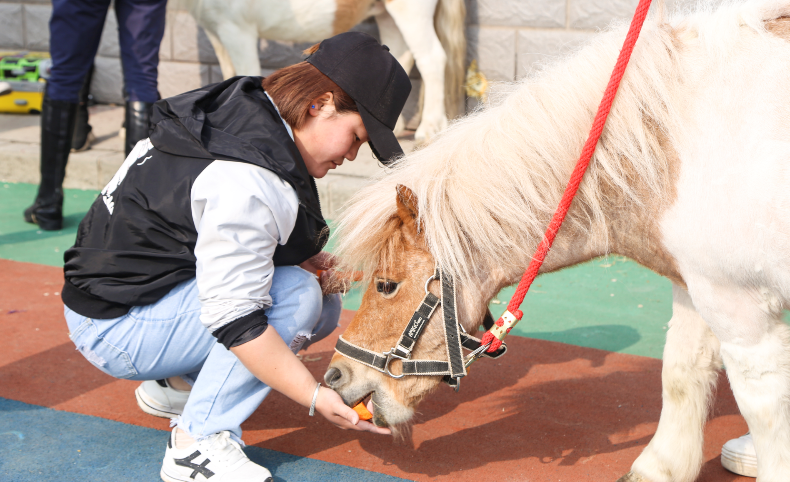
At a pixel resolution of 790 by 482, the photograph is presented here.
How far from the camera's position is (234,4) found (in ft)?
16.8

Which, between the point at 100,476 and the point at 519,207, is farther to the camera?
the point at 100,476

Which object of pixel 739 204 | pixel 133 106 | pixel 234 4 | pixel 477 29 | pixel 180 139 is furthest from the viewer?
pixel 477 29

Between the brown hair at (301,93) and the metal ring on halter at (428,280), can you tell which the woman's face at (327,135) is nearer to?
the brown hair at (301,93)

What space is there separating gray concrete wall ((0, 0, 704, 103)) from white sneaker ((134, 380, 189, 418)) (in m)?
3.33

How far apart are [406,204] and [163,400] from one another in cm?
124

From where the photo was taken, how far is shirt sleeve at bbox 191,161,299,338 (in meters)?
1.76

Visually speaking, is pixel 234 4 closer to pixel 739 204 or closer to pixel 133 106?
pixel 133 106

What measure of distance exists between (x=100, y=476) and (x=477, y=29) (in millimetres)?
4796

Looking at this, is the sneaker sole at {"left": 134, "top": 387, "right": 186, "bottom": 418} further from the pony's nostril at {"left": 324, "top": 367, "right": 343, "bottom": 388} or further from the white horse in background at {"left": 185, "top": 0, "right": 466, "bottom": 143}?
the white horse in background at {"left": 185, "top": 0, "right": 466, "bottom": 143}

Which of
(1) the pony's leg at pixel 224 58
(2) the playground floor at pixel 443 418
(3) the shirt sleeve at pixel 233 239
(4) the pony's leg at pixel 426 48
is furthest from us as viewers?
(1) the pony's leg at pixel 224 58

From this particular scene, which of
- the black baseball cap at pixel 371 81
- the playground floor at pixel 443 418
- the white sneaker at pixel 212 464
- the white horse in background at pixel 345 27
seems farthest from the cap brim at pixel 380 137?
the white horse in background at pixel 345 27

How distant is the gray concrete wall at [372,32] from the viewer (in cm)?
554

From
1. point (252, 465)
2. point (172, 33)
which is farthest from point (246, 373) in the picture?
point (172, 33)

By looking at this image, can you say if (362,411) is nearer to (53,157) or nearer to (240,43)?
(53,157)
